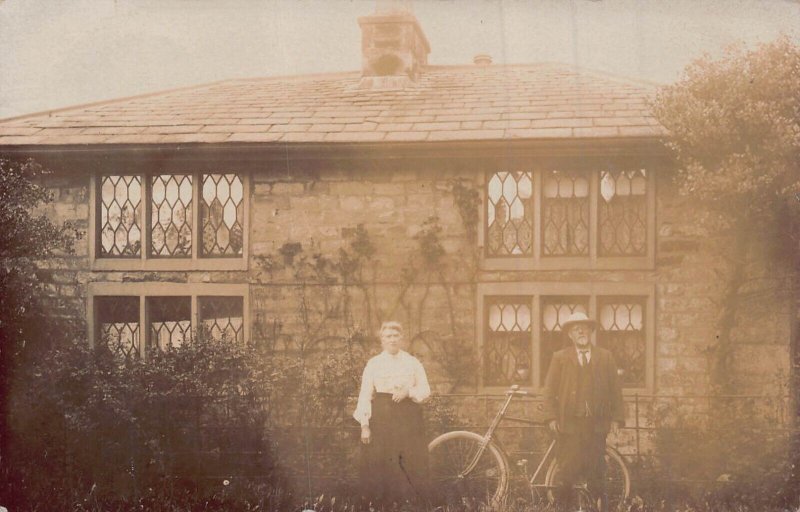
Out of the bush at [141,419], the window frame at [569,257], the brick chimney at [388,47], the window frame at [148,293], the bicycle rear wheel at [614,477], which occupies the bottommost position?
the bicycle rear wheel at [614,477]

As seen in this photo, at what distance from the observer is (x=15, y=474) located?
252 inches

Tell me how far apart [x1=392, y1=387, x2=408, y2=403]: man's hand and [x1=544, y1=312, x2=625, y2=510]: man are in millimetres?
1217

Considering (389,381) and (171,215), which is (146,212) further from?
(389,381)

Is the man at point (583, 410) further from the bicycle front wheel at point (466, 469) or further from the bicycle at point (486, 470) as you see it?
the bicycle front wheel at point (466, 469)

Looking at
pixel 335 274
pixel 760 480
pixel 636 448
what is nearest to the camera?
pixel 760 480

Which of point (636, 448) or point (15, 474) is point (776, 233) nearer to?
point (636, 448)

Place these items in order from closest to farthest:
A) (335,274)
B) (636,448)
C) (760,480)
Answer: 1. (760,480)
2. (636,448)
3. (335,274)

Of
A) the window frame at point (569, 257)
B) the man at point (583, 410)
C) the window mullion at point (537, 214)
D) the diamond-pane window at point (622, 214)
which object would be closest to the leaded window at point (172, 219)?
the window frame at point (569, 257)

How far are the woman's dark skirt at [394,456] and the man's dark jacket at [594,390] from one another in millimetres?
1187

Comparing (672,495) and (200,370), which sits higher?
(200,370)

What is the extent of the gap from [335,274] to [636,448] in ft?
10.5

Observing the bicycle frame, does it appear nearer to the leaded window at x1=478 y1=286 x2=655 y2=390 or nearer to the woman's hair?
the leaded window at x1=478 y1=286 x2=655 y2=390

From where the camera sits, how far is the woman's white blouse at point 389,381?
6315mm

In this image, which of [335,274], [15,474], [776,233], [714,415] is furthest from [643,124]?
[15,474]
